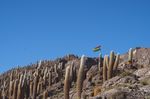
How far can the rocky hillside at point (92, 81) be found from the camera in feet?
91.1

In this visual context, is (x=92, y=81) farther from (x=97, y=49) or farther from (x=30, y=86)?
(x=30, y=86)

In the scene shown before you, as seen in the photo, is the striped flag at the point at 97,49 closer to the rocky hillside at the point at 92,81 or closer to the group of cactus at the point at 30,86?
the rocky hillside at the point at 92,81

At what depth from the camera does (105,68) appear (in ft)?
127

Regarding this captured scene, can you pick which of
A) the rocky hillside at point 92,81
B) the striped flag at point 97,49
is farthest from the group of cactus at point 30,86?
the striped flag at point 97,49

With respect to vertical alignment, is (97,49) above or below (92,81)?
above

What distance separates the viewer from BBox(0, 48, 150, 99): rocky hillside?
27755 mm

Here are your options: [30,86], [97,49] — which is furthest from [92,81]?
[30,86]

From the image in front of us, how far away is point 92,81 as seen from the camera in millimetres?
47469

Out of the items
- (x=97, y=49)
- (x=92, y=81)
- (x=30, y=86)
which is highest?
(x=97, y=49)

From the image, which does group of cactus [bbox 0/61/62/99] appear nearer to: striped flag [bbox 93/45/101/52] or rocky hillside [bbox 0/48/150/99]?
→ rocky hillside [bbox 0/48/150/99]

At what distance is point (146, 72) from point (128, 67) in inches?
389

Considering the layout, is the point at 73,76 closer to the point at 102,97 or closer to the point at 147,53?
the point at 147,53

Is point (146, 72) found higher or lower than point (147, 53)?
lower

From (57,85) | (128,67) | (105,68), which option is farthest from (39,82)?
(105,68)
